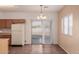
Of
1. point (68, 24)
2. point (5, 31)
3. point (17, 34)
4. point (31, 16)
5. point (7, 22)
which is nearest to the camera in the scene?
point (68, 24)

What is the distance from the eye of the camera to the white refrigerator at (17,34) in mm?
10211

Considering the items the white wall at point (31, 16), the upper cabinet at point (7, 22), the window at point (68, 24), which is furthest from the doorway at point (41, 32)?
the window at point (68, 24)

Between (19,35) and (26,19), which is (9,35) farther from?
(26,19)

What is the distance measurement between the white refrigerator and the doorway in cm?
118

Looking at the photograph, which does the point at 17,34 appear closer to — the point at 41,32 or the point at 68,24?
the point at 41,32

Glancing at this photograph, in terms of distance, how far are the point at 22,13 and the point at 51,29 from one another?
2.55 m

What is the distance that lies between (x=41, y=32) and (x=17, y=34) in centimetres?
194

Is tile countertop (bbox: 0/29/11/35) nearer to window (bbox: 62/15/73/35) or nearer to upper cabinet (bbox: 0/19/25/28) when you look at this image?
upper cabinet (bbox: 0/19/25/28)

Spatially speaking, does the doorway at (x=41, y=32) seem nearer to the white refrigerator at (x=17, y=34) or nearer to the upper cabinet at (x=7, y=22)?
the white refrigerator at (x=17, y=34)

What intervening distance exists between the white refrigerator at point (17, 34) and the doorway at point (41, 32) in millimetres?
1178

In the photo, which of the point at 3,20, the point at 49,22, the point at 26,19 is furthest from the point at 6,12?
the point at 49,22

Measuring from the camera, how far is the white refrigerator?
10.2 m

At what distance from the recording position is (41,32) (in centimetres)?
1109

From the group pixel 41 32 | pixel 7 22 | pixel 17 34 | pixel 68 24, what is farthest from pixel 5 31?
pixel 68 24
